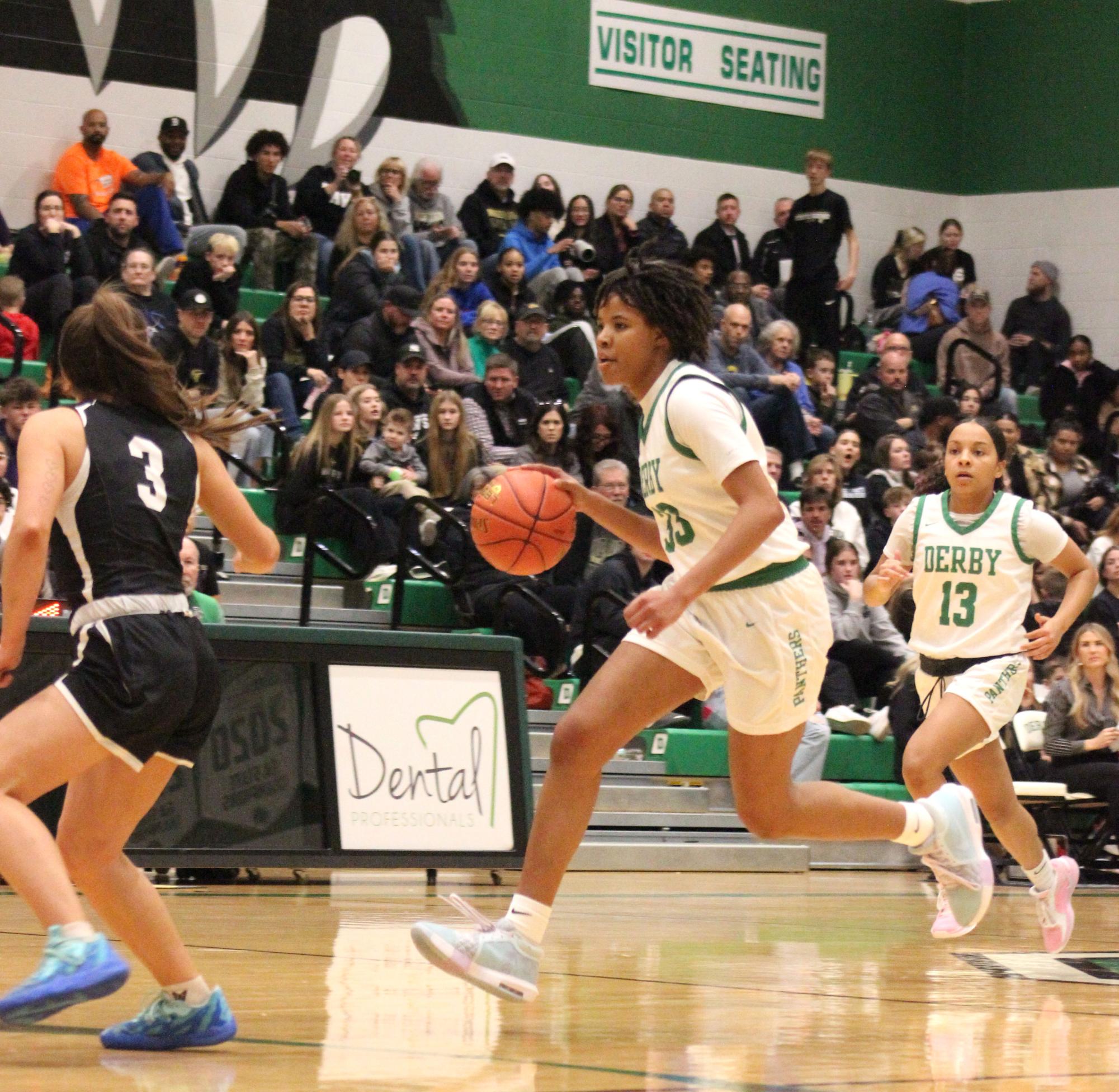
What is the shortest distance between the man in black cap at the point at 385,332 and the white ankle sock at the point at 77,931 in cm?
1030

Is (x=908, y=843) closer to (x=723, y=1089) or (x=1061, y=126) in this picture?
(x=723, y=1089)

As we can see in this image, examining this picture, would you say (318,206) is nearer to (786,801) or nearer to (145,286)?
(145,286)

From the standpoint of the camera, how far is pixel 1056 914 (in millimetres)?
6684

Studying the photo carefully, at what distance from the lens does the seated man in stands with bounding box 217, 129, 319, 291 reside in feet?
51.0

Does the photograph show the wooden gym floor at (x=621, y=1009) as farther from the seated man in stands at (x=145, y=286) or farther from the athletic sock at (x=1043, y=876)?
the seated man in stands at (x=145, y=286)

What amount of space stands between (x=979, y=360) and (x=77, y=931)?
16.1 metres

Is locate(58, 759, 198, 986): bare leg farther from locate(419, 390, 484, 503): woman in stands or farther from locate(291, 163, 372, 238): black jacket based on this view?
locate(291, 163, 372, 238): black jacket

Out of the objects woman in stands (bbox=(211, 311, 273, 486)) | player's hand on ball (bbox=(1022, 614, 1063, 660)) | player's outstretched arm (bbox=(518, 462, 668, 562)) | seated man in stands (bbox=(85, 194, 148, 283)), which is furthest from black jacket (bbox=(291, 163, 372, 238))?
player's outstretched arm (bbox=(518, 462, 668, 562))

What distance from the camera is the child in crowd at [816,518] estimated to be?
13.1 m

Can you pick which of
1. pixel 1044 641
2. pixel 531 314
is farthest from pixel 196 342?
pixel 1044 641

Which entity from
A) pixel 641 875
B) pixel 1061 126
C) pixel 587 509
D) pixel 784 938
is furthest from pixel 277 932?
pixel 1061 126

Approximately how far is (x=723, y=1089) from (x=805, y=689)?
1433 millimetres

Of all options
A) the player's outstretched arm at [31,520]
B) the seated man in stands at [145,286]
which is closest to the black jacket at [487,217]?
the seated man in stands at [145,286]

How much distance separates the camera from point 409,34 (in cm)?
1808
